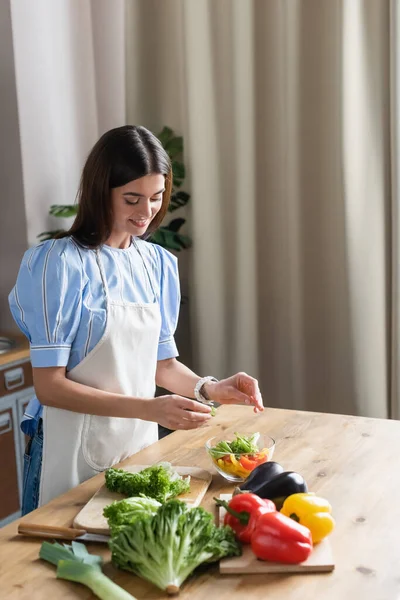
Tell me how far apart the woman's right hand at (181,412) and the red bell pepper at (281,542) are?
0.43m

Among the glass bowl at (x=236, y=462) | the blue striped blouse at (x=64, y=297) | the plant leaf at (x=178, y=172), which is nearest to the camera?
the glass bowl at (x=236, y=462)

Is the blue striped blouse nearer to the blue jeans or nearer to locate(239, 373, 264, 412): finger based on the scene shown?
the blue jeans

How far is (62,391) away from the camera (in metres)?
2.05

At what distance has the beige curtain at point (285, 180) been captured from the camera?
11.8 feet

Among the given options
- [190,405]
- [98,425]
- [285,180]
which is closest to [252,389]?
[190,405]

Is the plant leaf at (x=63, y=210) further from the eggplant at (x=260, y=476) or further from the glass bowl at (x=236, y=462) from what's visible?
the eggplant at (x=260, y=476)

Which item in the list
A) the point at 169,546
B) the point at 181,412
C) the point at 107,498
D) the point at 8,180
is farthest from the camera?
the point at 8,180

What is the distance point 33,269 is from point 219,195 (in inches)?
83.9

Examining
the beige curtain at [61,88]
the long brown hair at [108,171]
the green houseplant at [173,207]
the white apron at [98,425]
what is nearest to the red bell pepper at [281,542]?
the white apron at [98,425]

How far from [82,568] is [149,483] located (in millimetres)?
340

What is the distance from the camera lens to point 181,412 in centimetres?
187

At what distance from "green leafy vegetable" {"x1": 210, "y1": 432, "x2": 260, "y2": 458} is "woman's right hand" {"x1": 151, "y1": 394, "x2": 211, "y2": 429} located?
71mm

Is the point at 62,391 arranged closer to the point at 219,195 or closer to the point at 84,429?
the point at 84,429

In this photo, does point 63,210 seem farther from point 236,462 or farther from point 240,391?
point 236,462
